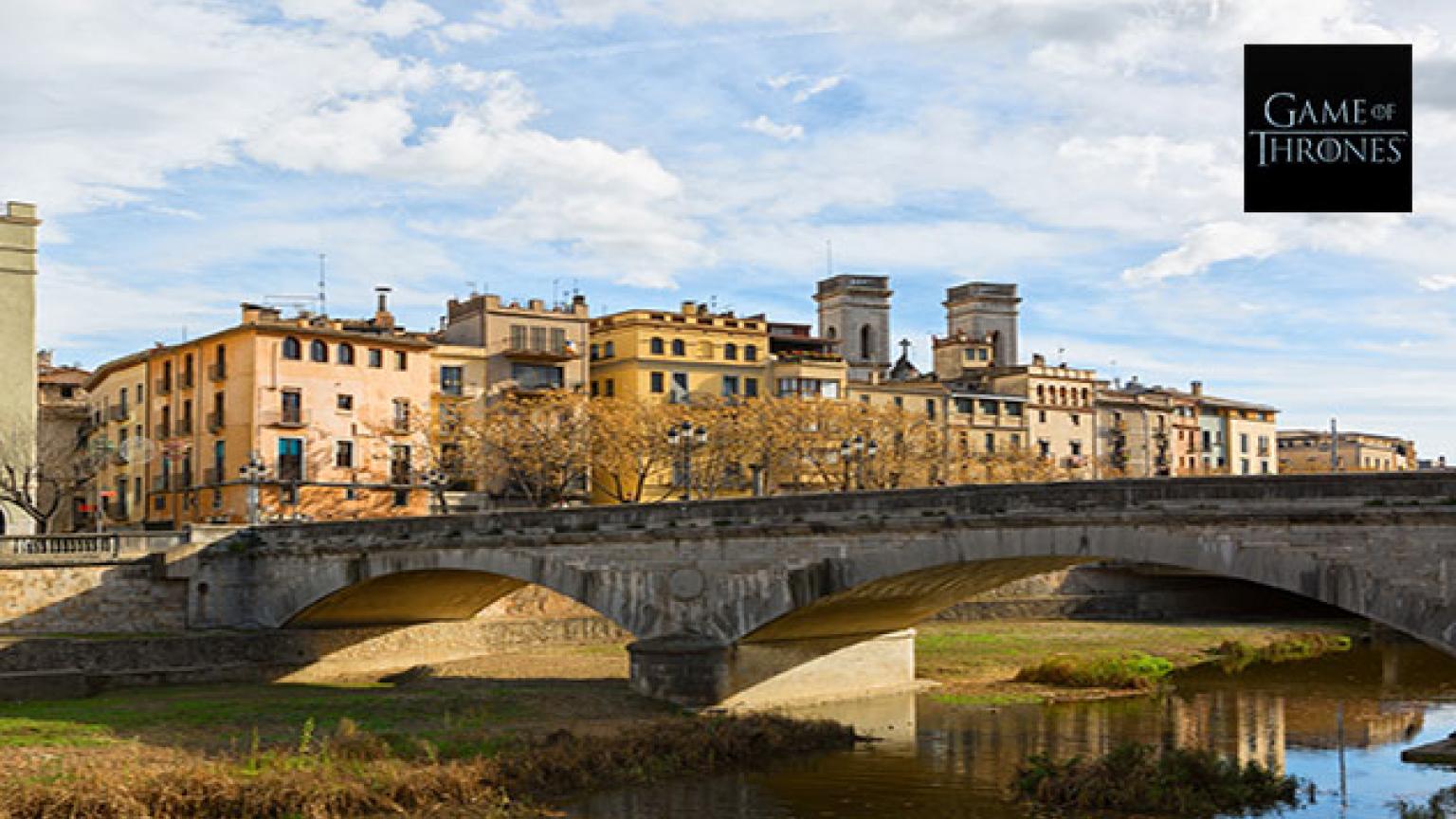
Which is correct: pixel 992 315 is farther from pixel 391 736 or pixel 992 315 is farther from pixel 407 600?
pixel 391 736

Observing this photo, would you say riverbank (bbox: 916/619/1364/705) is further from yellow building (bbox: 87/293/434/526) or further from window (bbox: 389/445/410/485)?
yellow building (bbox: 87/293/434/526)

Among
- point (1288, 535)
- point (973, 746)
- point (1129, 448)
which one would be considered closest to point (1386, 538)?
point (1288, 535)

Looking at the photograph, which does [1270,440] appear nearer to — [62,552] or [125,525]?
[125,525]

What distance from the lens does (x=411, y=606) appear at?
5312 cm

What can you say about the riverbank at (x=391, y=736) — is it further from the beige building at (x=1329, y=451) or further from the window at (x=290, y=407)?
the beige building at (x=1329, y=451)

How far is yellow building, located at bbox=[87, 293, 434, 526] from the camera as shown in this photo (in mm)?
68375

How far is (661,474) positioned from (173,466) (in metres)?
24.4

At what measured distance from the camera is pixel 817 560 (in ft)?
122

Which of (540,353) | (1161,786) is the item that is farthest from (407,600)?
(1161,786)

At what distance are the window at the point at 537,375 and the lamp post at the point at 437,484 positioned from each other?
7.86 metres

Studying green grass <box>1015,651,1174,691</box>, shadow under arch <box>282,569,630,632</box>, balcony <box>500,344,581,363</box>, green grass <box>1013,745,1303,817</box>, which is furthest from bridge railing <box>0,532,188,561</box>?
green grass <box>1013,745,1303,817</box>

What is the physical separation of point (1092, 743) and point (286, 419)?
43.9 m

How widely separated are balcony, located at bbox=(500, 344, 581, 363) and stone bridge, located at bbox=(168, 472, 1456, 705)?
27.5 metres

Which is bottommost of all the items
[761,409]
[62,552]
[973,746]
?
[973,746]
